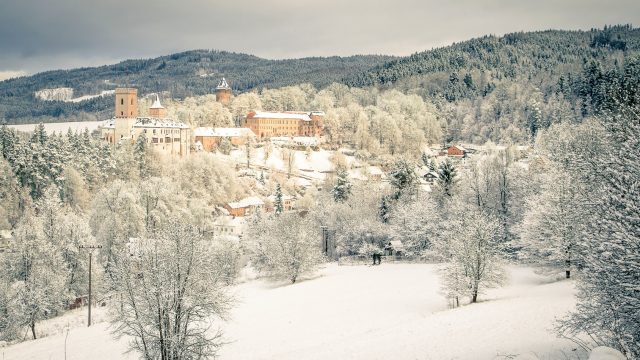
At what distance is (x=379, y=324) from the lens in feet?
95.9

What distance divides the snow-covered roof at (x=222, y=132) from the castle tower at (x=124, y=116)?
16.0 m

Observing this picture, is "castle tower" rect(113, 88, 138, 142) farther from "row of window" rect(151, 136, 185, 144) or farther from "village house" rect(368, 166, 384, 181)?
"village house" rect(368, 166, 384, 181)

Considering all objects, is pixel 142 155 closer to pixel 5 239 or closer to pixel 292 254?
pixel 5 239

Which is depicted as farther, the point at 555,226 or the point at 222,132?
the point at 222,132

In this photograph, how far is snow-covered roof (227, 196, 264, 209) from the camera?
9044 cm

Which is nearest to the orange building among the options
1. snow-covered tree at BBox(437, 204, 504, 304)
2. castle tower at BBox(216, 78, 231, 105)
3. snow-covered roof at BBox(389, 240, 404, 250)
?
castle tower at BBox(216, 78, 231, 105)

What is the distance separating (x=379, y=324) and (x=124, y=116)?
9451cm

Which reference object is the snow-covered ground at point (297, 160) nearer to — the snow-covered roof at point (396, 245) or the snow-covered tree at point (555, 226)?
the snow-covered roof at point (396, 245)

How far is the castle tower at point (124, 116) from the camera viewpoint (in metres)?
109

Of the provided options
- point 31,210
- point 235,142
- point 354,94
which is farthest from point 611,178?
point 354,94

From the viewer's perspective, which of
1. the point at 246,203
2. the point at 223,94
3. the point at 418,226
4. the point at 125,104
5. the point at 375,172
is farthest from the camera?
the point at 223,94

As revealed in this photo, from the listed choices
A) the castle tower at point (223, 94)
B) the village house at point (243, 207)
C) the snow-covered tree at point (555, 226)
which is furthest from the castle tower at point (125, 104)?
the snow-covered tree at point (555, 226)

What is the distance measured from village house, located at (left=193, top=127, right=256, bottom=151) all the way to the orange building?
8.58 metres

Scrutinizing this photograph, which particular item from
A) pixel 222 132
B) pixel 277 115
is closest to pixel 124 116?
pixel 222 132
